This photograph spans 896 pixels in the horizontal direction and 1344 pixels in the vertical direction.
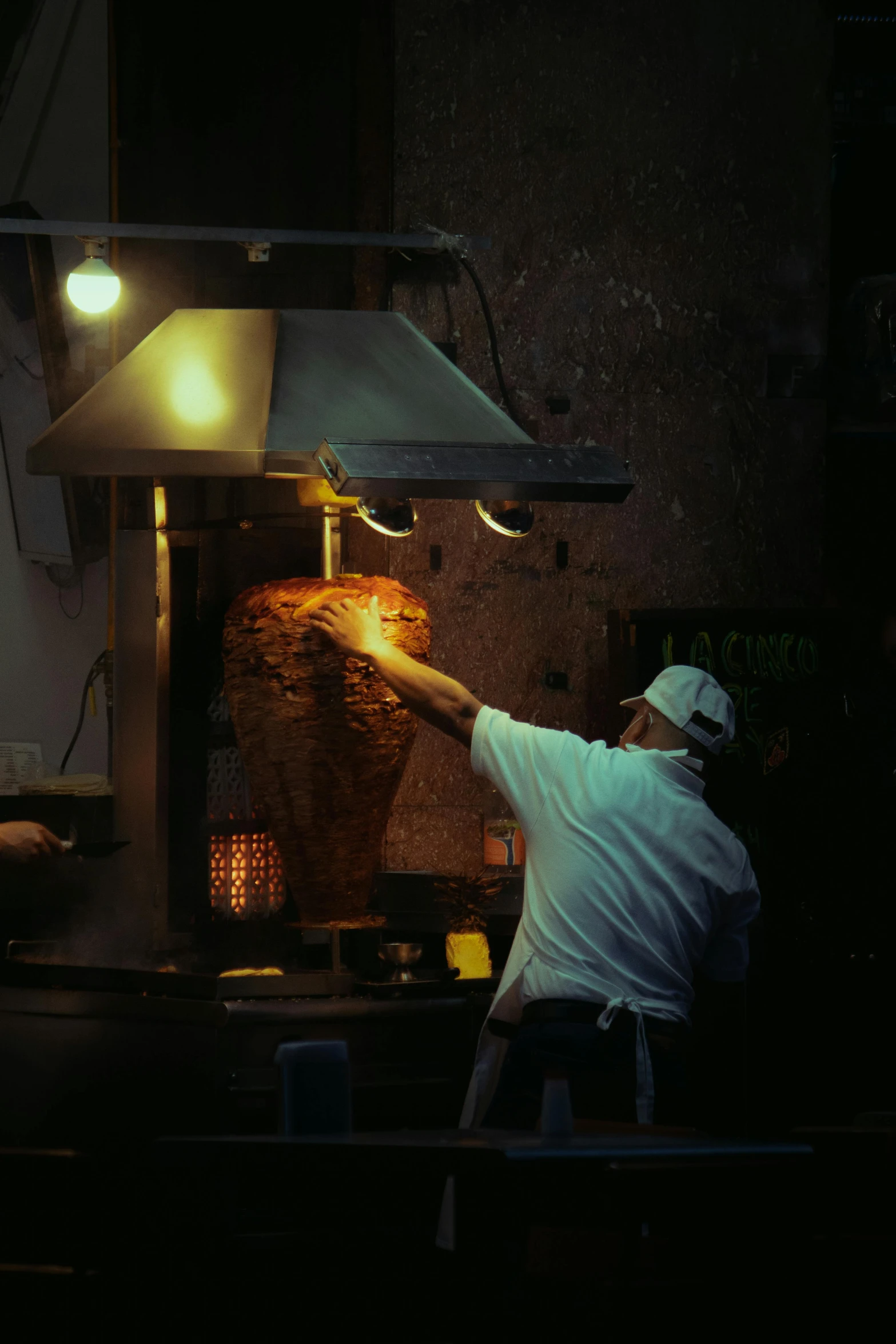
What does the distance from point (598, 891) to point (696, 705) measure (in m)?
0.54

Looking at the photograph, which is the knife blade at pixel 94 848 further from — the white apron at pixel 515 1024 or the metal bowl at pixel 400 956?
the white apron at pixel 515 1024

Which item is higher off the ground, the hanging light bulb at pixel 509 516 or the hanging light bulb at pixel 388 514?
the hanging light bulb at pixel 509 516

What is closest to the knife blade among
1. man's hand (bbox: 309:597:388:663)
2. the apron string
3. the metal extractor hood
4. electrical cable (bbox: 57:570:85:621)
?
man's hand (bbox: 309:597:388:663)

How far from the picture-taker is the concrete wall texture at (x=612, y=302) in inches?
188

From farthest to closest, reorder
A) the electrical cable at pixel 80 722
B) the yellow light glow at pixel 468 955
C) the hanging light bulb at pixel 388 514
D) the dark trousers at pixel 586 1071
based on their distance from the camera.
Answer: the electrical cable at pixel 80 722 < the yellow light glow at pixel 468 955 < the hanging light bulb at pixel 388 514 < the dark trousers at pixel 586 1071

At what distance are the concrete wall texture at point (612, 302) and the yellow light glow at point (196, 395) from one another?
3.53ft

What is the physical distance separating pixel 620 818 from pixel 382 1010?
82 cm

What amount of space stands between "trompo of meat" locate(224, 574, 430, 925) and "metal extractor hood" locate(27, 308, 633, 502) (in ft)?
1.28

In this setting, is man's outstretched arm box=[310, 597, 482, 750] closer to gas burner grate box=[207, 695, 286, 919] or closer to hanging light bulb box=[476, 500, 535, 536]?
hanging light bulb box=[476, 500, 535, 536]

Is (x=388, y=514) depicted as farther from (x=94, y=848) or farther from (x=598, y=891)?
(x=94, y=848)

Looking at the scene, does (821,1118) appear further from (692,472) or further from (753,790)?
(692,472)

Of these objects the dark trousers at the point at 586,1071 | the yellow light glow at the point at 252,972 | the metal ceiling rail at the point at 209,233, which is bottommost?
Answer: the dark trousers at the point at 586,1071

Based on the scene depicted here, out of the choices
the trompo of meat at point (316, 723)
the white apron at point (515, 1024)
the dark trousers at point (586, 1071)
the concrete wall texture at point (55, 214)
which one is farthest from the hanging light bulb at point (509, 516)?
the concrete wall texture at point (55, 214)

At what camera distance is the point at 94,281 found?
4.11 metres
